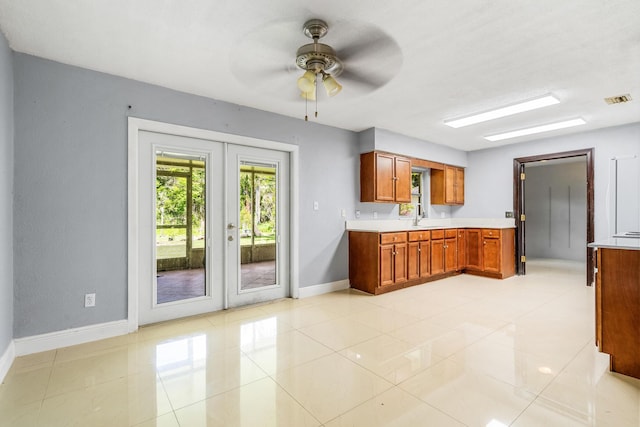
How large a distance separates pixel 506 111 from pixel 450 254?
2.63 meters

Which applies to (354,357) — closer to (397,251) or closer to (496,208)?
(397,251)

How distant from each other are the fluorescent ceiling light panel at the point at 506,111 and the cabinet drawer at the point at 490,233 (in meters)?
2.11

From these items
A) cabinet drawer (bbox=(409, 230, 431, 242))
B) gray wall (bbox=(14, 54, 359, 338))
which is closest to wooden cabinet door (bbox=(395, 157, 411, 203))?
cabinet drawer (bbox=(409, 230, 431, 242))

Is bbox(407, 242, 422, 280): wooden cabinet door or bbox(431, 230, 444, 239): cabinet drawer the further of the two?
bbox(431, 230, 444, 239): cabinet drawer

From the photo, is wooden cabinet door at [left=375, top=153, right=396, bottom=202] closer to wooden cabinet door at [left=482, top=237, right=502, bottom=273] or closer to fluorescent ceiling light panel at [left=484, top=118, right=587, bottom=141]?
fluorescent ceiling light panel at [left=484, top=118, right=587, bottom=141]

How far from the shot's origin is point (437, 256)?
17.4ft

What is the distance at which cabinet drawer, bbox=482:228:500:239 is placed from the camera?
17.9 ft

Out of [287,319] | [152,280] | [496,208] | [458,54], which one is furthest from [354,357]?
[496,208]

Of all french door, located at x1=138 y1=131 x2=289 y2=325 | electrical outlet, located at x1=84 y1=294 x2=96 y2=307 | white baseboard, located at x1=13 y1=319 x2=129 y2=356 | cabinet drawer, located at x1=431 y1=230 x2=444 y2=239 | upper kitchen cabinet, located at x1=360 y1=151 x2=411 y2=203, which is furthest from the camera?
cabinet drawer, located at x1=431 y1=230 x2=444 y2=239

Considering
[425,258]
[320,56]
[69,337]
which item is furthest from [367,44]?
[425,258]

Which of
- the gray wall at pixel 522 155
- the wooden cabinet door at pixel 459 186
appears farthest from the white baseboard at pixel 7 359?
the gray wall at pixel 522 155

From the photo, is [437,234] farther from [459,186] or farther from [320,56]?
[320,56]

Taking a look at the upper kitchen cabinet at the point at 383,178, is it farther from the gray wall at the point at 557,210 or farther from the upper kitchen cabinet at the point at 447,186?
the gray wall at the point at 557,210

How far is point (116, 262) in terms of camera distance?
2.96 meters
